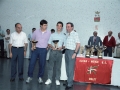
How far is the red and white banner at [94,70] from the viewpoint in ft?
15.9

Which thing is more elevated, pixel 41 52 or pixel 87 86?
pixel 41 52

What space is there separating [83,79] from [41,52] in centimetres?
127

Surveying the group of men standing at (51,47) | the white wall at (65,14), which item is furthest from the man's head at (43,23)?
the white wall at (65,14)

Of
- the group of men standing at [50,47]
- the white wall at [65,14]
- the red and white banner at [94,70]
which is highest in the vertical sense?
the white wall at [65,14]

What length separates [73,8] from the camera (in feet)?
30.1

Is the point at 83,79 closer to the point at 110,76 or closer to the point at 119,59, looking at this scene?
the point at 110,76

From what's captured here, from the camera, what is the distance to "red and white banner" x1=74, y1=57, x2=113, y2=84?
486 cm

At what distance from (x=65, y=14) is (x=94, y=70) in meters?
4.83

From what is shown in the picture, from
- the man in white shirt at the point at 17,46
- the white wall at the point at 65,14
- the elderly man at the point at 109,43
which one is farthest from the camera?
the white wall at the point at 65,14

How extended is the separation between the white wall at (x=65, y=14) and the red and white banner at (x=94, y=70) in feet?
14.0

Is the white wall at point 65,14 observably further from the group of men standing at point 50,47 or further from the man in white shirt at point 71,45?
the man in white shirt at point 71,45

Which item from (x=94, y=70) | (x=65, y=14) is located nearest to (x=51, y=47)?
(x=94, y=70)

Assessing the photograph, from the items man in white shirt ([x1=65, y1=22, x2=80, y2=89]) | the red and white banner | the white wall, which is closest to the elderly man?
the white wall

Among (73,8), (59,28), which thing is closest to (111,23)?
(73,8)
